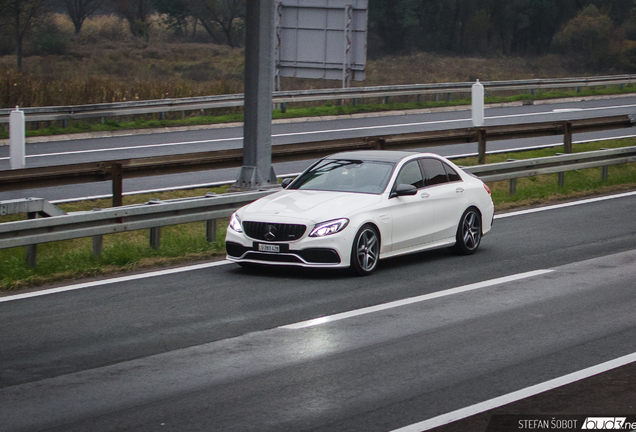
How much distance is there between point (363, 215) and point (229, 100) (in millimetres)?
19957

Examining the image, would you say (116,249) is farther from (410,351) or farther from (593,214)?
(593,214)

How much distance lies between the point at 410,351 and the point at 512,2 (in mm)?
80329

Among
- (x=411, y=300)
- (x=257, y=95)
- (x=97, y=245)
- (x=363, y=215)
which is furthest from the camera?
(x=257, y=95)

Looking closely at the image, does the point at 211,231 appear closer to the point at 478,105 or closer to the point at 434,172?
the point at 434,172

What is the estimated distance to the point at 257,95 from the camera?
556 inches

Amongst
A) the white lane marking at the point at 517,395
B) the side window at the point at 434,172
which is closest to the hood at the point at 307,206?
the side window at the point at 434,172

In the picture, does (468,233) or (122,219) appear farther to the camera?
(468,233)

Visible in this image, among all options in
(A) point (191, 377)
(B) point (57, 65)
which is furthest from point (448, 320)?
(B) point (57, 65)

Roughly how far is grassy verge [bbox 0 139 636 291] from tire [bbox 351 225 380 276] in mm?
2302

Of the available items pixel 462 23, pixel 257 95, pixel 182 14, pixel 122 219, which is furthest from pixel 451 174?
pixel 462 23

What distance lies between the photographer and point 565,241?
43.1 ft

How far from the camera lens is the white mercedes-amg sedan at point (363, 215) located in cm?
1056

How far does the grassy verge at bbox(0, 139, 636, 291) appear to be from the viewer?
1096 centimetres

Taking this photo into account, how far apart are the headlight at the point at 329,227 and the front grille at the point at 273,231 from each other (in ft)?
0.45
